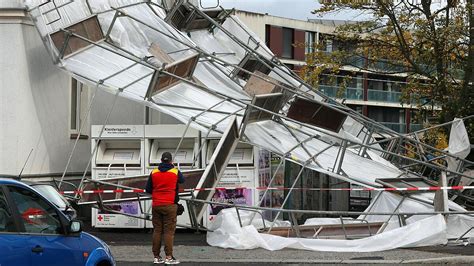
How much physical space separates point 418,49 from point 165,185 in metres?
13.2

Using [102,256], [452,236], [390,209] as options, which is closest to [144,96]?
[390,209]

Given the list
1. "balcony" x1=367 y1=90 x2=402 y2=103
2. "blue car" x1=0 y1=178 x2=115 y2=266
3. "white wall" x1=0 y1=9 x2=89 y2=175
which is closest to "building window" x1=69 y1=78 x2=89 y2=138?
"white wall" x1=0 y1=9 x2=89 y2=175

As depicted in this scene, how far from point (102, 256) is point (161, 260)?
3.37 meters

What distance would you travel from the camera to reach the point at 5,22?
1596cm

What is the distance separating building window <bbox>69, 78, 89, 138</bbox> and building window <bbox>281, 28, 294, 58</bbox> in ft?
138

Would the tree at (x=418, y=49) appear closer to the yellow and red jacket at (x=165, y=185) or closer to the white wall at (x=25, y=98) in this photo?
the white wall at (x=25, y=98)

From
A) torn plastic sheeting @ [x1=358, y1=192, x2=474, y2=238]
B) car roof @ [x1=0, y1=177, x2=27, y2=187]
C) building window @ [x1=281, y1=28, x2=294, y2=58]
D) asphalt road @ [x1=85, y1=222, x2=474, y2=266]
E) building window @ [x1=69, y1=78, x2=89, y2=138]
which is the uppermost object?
building window @ [x1=281, y1=28, x2=294, y2=58]

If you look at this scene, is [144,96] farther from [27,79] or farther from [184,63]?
[27,79]

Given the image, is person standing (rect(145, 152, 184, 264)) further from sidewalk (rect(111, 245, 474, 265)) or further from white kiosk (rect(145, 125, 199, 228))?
white kiosk (rect(145, 125, 199, 228))

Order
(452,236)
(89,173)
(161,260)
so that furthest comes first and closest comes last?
(89,173) < (452,236) < (161,260)

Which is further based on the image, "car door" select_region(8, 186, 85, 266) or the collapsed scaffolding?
the collapsed scaffolding

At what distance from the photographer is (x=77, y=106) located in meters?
18.1

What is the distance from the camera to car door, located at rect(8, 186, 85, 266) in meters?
7.36

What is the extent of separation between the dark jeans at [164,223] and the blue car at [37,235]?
3.13m
